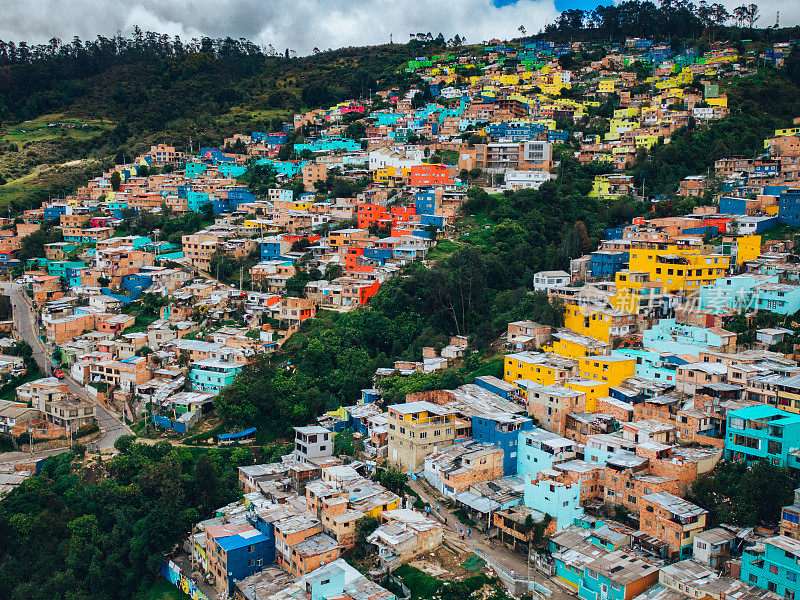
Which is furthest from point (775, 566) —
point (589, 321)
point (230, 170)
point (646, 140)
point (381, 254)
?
point (230, 170)

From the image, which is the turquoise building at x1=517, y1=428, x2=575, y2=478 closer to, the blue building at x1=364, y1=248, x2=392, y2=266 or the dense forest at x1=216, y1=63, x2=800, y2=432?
the dense forest at x1=216, y1=63, x2=800, y2=432

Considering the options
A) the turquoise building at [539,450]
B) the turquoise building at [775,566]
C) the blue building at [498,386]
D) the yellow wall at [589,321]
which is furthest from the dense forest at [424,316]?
the turquoise building at [775,566]

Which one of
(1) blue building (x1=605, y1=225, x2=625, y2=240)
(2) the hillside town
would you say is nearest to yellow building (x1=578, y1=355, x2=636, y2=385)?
(2) the hillside town

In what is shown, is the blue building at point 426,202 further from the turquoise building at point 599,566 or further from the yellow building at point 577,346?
the turquoise building at point 599,566

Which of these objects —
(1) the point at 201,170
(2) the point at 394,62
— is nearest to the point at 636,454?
(1) the point at 201,170

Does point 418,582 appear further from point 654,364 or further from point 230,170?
point 230,170

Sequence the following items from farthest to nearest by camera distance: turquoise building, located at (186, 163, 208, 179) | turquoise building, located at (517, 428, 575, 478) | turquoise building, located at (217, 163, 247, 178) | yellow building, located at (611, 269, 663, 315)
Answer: turquoise building, located at (217, 163, 247, 178) → turquoise building, located at (186, 163, 208, 179) → yellow building, located at (611, 269, 663, 315) → turquoise building, located at (517, 428, 575, 478)
